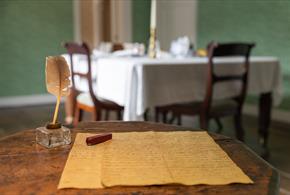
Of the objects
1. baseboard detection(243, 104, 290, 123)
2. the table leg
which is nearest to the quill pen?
the table leg

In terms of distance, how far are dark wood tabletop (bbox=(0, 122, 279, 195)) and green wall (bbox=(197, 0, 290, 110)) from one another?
306 centimetres

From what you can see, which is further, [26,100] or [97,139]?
[26,100]

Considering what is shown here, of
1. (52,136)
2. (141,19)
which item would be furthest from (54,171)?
(141,19)

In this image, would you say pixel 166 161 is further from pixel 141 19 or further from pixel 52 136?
pixel 141 19

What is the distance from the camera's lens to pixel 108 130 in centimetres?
106

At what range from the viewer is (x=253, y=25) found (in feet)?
13.2

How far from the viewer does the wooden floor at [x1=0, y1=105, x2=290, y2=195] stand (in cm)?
257

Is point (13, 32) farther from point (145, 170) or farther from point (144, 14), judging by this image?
point (145, 170)

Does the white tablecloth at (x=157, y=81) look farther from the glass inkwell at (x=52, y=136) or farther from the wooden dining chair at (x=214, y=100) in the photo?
the glass inkwell at (x=52, y=136)

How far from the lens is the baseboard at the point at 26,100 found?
462 centimetres

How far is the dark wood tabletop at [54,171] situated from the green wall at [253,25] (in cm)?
306

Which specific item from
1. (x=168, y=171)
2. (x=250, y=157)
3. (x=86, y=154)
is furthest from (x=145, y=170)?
(x=250, y=157)

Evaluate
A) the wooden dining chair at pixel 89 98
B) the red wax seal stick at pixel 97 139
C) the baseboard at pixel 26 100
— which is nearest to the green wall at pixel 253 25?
the wooden dining chair at pixel 89 98

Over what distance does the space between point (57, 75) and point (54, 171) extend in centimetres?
26
